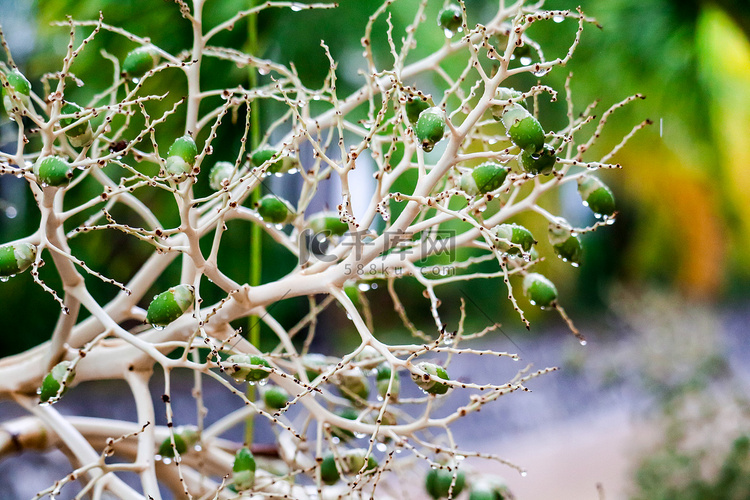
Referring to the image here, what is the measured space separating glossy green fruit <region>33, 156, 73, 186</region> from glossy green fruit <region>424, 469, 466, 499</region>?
31 cm

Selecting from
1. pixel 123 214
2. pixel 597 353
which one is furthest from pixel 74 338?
pixel 597 353

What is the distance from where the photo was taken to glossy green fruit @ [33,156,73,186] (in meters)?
0.34

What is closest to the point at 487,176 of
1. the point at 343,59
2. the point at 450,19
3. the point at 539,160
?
the point at 539,160

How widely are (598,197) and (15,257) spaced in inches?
13.5

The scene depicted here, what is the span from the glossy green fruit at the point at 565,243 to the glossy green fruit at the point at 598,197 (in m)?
0.02

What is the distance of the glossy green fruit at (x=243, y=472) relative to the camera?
43cm

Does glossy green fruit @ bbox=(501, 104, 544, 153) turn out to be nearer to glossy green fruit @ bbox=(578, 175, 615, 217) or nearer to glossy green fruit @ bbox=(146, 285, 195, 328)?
glossy green fruit @ bbox=(578, 175, 615, 217)

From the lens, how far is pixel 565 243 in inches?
16.1

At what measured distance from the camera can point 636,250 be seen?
412 centimetres

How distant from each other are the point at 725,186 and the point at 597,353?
37.9 inches

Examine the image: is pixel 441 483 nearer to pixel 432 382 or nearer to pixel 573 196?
pixel 432 382

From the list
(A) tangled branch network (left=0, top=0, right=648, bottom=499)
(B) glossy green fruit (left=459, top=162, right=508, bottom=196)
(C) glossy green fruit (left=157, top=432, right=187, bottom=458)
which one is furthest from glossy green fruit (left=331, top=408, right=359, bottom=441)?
(B) glossy green fruit (left=459, top=162, right=508, bottom=196)

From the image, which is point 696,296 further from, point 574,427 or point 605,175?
point 574,427

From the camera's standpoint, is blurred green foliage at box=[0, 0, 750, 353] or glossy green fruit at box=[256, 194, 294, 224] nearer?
glossy green fruit at box=[256, 194, 294, 224]
